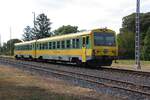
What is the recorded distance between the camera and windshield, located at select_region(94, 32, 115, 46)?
3000 centimetres

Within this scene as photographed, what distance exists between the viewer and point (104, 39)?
3064cm

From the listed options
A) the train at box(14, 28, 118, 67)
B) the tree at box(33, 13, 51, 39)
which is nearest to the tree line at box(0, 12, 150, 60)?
the tree at box(33, 13, 51, 39)

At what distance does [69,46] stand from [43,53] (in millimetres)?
9923

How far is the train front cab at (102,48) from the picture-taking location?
29578 mm

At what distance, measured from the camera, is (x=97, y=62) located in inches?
1194

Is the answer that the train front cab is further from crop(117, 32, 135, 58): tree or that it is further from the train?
crop(117, 32, 135, 58): tree

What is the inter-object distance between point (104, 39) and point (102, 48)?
0.93m

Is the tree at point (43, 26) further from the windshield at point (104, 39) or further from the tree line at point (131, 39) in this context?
the windshield at point (104, 39)

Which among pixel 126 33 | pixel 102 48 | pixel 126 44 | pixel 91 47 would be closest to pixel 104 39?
pixel 102 48

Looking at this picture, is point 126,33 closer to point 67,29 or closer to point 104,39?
point 67,29

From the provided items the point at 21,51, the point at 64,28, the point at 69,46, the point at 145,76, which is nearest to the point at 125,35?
the point at 21,51

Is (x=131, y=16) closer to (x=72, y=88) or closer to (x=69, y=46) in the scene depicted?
(x=69, y=46)

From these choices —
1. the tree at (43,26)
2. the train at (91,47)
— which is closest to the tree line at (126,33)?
the tree at (43,26)

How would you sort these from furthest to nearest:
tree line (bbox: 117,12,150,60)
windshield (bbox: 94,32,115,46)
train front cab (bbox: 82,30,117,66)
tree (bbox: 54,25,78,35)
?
tree (bbox: 54,25,78,35), tree line (bbox: 117,12,150,60), windshield (bbox: 94,32,115,46), train front cab (bbox: 82,30,117,66)
